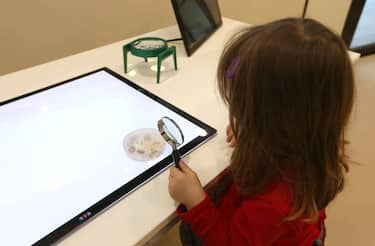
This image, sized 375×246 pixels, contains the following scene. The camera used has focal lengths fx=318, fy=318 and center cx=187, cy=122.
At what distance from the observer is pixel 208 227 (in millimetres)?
591

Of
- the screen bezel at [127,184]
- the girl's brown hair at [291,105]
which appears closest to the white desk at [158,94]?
the screen bezel at [127,184]

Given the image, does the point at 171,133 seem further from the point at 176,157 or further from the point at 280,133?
the point at 280,133

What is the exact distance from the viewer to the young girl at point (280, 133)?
0.46 meters

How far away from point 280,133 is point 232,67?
13cm

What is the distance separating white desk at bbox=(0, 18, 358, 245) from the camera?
1.66 ft

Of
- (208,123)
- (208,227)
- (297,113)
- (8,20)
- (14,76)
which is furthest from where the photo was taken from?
(8,20)

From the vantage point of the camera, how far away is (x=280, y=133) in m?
0.52

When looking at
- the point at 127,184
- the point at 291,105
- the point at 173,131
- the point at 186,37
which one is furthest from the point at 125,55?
the point at 291,105

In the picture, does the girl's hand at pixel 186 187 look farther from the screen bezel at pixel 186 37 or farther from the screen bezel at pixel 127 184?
the screen bezel at pixel 186 37

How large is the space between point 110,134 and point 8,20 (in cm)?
80

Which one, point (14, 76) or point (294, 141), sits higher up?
point (14, 76)

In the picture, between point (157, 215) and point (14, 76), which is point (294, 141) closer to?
point (157, 215)

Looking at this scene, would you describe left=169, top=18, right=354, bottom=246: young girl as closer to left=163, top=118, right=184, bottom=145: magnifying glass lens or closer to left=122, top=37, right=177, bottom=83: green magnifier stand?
left=163, top=118, right=184, bottom=145: magnifying glass lens

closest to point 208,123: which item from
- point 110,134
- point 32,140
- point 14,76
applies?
point 110,134
